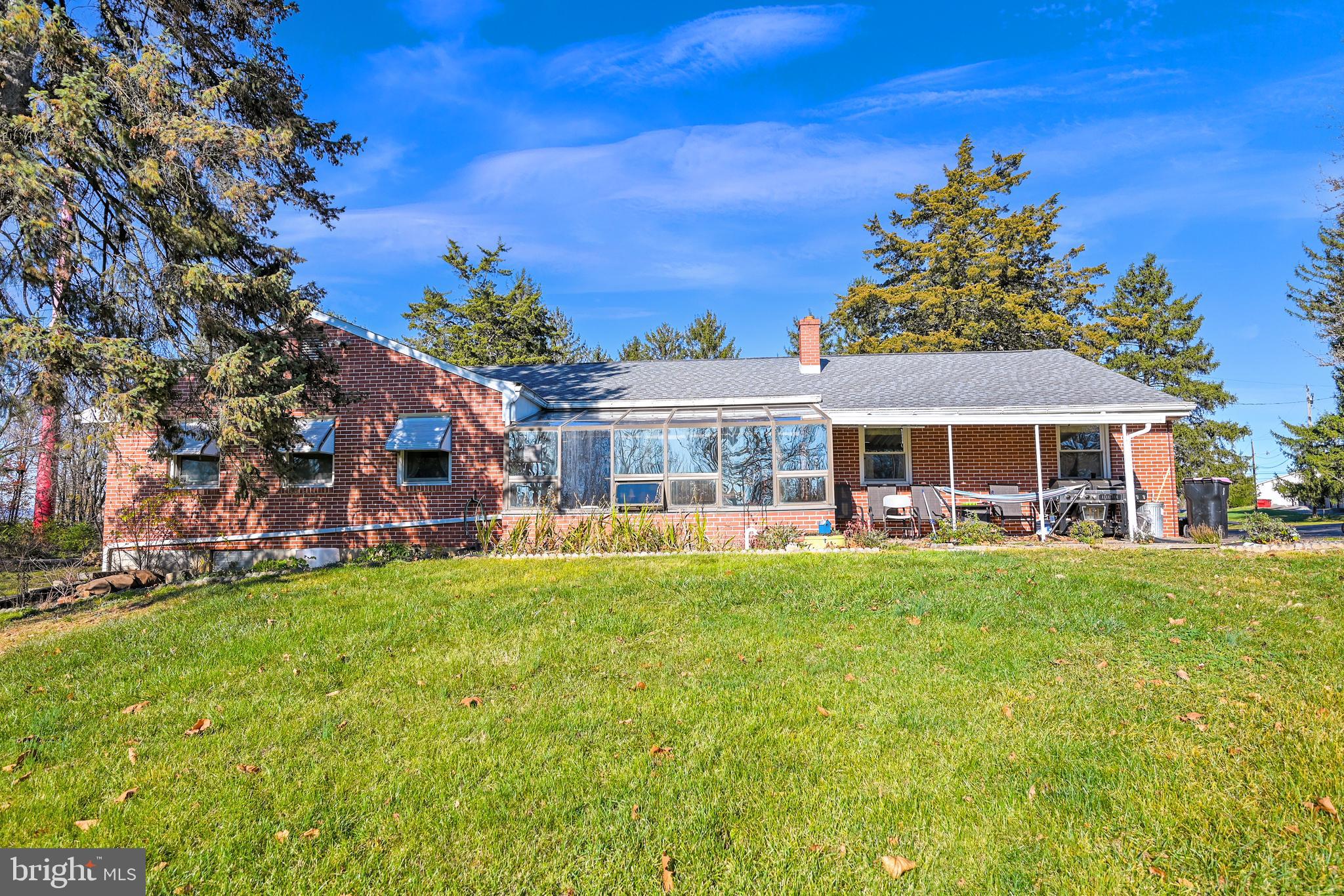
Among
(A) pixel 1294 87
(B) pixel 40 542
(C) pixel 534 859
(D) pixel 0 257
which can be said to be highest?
(A) pixel 1294 87

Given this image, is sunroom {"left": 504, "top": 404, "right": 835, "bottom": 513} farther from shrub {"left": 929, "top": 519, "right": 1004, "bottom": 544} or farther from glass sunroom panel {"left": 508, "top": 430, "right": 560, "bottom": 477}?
shrub {"left": 929, "top": 519, "right": 1004, "bottom": 544}

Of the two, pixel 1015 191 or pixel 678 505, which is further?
pixel 1015 191

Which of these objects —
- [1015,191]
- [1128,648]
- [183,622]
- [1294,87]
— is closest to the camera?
[1128,648]

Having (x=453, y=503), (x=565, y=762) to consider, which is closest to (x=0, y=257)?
(x=453, y=503)

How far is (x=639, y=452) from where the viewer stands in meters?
12.6

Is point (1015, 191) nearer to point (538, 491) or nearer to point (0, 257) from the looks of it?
point (538, 491)

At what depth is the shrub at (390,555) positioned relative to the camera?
1077 cm

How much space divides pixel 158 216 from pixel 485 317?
83.1 ft

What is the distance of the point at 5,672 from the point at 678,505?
8868mm

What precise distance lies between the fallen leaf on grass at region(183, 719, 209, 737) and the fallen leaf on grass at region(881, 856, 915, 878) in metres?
4.29

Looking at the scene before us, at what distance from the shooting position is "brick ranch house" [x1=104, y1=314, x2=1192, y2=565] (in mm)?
12344

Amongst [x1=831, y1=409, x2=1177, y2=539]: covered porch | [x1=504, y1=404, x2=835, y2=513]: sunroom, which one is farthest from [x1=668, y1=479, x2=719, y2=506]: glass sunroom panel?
[x1=831, y1=409, x2=1177, y2=539]: covered porch

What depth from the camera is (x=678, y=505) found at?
12336 millimetres

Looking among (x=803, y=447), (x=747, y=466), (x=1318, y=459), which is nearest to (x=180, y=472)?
(x=747, y=466)
